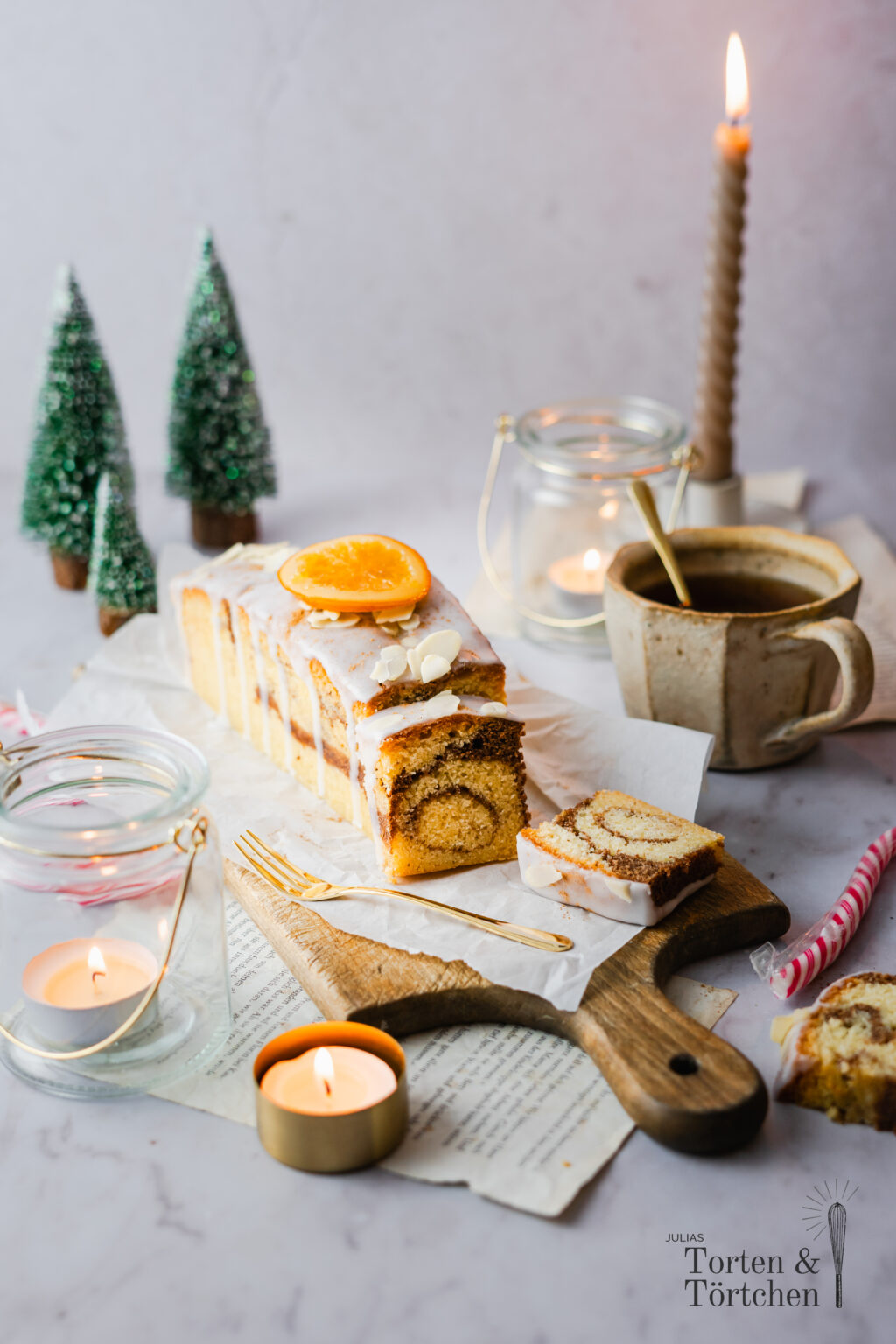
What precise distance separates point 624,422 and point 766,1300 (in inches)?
65.7

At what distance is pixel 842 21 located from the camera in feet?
8.74

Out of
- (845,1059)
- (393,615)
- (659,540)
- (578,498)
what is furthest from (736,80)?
(845,1059)

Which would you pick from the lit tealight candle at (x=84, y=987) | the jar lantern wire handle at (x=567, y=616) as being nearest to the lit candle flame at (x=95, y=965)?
the lit tealight candle at (x=84, y=987)

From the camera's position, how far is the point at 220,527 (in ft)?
8.75

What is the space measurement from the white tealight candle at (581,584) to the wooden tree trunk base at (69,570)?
91 cm

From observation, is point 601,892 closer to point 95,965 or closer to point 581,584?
point 95,965

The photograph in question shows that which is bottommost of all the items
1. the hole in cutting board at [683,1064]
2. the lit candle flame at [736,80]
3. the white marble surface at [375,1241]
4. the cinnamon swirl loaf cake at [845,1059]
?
the white marble surface at [375,1241]

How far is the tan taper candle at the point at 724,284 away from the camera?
229cm

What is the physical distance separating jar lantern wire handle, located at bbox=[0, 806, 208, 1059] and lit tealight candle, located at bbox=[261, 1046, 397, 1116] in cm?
15

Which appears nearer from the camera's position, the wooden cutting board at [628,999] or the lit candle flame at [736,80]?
the wooden cutting board at [628,999]

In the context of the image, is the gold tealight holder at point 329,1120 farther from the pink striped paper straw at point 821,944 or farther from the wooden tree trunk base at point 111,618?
the wooden tree trunk base at point 111,618

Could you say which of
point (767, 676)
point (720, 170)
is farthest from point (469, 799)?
point (720, 170)

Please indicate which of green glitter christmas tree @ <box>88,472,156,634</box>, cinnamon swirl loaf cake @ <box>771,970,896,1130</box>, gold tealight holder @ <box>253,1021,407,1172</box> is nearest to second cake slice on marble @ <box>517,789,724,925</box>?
cinnamon swirl loaf cake @ <box>771,970,896,1130</box>

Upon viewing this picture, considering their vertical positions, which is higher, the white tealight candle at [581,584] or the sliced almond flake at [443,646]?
the sliced almond flake at [443,646]
